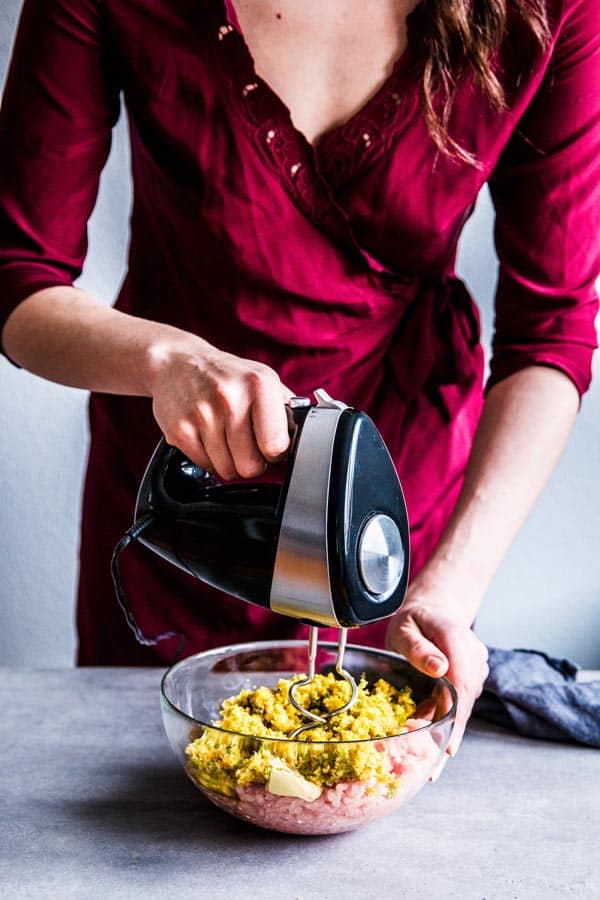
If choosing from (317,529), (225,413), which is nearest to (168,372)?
(225,413)

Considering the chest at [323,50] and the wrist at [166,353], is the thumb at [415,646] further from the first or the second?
the chest at [323,50]

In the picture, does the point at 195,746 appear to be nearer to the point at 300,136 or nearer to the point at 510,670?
the point at 510,670

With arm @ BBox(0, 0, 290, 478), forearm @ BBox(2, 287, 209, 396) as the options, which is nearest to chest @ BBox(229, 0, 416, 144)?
arm @ BBox(0, 0, 290, 478)

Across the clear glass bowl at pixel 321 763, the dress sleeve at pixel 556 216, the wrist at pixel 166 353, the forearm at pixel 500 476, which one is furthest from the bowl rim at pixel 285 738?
the dress sleeve at pixel 556 216

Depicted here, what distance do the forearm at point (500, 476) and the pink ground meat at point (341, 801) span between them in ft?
0.98

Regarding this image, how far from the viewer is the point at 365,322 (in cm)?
136

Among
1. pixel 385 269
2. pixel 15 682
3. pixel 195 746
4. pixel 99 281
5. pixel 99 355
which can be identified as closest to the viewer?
pixel 195 746

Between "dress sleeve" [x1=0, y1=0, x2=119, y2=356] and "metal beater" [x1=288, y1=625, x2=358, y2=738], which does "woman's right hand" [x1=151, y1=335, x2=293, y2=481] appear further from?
"dress sleeve" [x1=0, y1=0, x2=119, y2=356]

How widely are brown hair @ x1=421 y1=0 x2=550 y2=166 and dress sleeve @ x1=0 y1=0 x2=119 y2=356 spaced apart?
41 centimetres

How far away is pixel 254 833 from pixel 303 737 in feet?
0.31

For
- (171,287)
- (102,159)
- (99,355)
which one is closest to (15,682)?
(99,355)

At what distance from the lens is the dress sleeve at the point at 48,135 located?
3.92 ft

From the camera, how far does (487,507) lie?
3.96 feet

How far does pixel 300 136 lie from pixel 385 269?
0.21 metres
